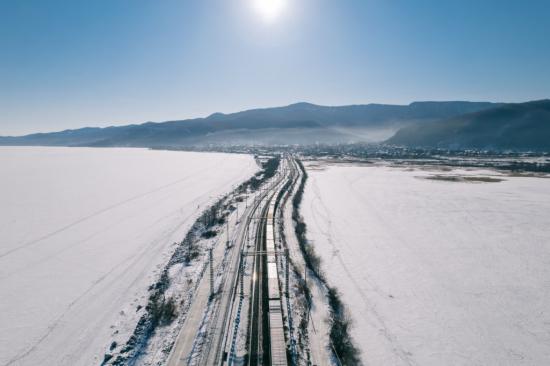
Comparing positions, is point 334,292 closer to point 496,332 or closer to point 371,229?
point 496,332

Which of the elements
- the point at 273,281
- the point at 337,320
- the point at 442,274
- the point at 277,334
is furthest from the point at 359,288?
the point at 277,334

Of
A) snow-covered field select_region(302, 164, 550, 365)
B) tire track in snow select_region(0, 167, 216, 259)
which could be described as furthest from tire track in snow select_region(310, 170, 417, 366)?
tire track in snow select_region(0, 167, 216, 259)

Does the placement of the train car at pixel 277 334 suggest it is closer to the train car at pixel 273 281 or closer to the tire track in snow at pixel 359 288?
the train car at pixel 273 281

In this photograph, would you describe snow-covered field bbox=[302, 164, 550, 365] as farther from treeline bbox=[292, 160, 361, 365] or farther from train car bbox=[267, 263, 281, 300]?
train car bbox=[267, 263, 281, 300]

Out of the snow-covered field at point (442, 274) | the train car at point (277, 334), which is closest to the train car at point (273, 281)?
the train car at point (277, 334)

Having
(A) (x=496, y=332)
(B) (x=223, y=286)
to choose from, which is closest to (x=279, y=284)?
(B) (x=223, y=286)

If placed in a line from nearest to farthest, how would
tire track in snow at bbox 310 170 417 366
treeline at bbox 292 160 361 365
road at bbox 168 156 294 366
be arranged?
road at bbox 168 156 294 366
treeline at bbox 292 160 361 365
tire track in snow at bbox 310 170 417 366

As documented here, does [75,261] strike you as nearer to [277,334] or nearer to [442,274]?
[277,334]
